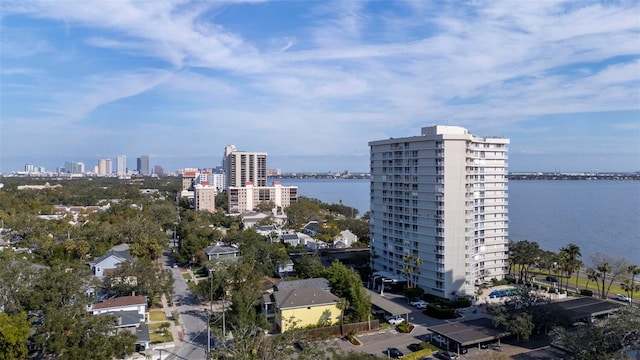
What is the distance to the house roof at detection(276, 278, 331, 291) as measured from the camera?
27234mm

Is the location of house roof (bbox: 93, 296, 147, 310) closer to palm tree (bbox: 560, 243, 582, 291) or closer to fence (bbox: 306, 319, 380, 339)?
fence (bbox: 306, 319, 380, 339)

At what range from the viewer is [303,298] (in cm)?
2450

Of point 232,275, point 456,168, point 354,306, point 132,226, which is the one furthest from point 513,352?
point 132,226

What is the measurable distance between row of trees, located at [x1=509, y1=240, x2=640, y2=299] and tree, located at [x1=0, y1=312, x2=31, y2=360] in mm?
31676

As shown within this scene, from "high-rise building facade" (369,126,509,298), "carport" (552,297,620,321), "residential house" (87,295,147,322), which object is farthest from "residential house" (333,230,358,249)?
"residential house" (87,295,147,322)

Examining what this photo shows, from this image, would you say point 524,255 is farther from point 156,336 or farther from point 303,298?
point 156,336

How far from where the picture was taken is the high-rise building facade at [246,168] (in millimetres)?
100938

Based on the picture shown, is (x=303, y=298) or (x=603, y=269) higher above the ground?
(x=603, y=269)

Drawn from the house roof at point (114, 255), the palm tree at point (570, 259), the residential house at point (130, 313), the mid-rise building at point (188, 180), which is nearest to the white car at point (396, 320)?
the residential house at point (130, 313)

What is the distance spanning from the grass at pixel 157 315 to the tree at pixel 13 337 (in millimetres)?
8465

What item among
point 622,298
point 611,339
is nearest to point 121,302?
point 611,339

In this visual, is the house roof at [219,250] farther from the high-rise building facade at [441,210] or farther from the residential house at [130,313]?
the residential house at [130,313]

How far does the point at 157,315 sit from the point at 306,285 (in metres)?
9.34

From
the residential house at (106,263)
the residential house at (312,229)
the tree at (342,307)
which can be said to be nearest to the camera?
the tree at (342,307)
